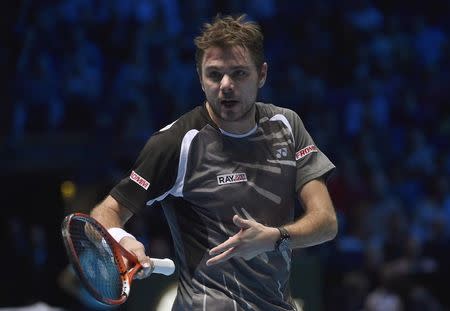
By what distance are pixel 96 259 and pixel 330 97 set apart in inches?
407

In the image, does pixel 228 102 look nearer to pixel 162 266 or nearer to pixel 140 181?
pixel 140 181

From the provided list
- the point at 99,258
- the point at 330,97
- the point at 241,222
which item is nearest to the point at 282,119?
the point at 241,222

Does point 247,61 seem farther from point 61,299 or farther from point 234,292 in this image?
point 61,299

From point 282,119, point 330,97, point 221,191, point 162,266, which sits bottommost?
point 330,97

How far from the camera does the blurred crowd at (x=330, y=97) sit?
11766mm

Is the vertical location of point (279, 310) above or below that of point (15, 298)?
above

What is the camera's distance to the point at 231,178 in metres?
4.88

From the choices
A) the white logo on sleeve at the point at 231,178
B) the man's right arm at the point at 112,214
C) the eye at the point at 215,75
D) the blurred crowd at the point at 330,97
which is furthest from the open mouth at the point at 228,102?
the blurred crowd at the point at 330,97

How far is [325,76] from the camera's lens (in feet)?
49.3

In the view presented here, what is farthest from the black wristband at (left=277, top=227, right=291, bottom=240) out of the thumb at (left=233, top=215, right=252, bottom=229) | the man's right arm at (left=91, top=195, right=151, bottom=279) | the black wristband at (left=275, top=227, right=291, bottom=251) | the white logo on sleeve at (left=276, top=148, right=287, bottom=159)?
the man's right arm at (left=91, top=195, right=151, bottom=279)

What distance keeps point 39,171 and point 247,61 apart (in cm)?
832

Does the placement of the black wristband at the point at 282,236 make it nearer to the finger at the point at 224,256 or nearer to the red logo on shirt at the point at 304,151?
the finger at the point at 224,256

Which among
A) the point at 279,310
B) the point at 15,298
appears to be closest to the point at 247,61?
the point at 279,310

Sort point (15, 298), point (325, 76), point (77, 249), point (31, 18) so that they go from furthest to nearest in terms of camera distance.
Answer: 1. point (325, 76)
2. point (31, 18)
3. point (15, 298)
4. point (77, 249)
